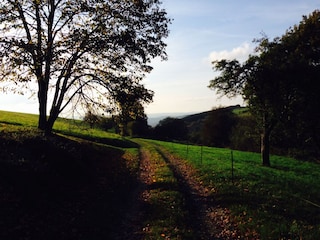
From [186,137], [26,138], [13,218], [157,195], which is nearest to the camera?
[13,218]

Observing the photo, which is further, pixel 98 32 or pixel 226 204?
pixel 98 32

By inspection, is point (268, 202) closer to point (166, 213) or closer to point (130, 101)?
point (166, 213)

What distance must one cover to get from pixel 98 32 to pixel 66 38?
2.45 m

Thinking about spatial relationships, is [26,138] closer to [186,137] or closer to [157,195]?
[157,195]

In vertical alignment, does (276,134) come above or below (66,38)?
below

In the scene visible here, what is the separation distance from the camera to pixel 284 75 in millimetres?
26797

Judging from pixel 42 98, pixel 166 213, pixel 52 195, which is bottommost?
pixel 166 213

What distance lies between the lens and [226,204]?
15922 mm

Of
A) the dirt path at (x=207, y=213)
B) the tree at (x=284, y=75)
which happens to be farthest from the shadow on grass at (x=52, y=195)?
the tree at (x=284, y=75)

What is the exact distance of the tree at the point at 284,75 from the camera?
26438 mm

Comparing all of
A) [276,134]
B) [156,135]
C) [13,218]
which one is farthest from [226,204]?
[156,135]

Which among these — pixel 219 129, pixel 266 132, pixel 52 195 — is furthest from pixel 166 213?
pixel 219 129

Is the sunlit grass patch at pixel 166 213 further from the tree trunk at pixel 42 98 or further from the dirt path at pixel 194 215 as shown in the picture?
the tree trunk at pixel 42 98

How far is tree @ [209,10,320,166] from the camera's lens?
26.4 meters
